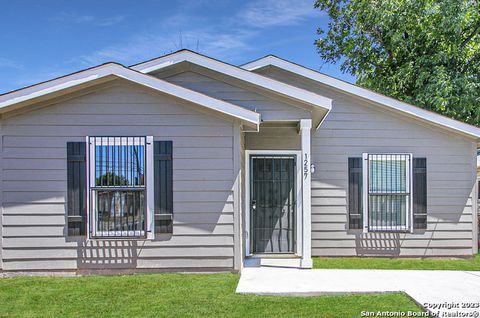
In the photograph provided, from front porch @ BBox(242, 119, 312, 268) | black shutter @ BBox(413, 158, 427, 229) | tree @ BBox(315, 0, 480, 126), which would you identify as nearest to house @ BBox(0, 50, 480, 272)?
front porch @ BBox(242, 119, 312, 268)

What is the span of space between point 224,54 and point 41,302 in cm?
1321

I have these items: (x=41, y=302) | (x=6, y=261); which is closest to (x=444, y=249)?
(x=41, y=302)

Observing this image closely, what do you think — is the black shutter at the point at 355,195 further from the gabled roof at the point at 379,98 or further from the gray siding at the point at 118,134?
the gray siding at the point at 118,134

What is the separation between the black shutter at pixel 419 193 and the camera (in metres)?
7.60

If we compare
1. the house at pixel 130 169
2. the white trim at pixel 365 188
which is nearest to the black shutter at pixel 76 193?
the house at pixel 130 169

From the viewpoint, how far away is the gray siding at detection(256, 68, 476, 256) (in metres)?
7.72

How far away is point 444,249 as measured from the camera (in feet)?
25.4

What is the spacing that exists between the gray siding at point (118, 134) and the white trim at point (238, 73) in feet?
2.74

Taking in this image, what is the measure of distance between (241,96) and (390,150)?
3.05 meters

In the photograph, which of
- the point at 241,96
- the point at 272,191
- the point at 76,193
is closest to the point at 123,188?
the point at 76,193

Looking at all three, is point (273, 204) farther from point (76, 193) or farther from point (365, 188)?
point (76, 193)

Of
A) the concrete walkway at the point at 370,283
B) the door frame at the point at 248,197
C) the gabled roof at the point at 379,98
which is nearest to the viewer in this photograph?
the concrete walkway at the point at 370,283

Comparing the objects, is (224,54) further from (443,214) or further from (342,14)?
(443,214)

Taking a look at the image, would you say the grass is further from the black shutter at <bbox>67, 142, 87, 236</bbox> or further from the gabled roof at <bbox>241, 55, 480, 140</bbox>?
the gabled roof at <bbox>241, 55, 480, 140</bbox>
